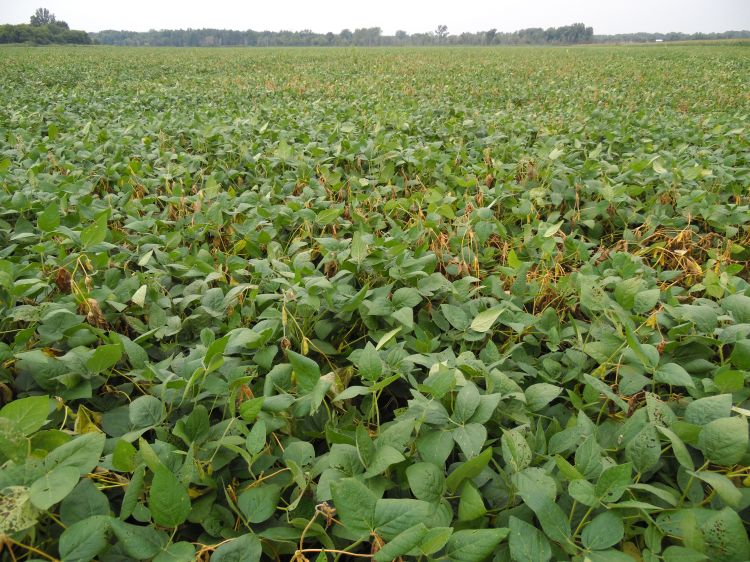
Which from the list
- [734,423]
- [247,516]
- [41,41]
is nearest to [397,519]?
[247,516]

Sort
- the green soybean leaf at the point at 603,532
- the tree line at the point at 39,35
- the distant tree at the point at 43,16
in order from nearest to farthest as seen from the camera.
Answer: the green soybean leaf at the point at 603,532
the tree line at the point at 39,35
the distant tree at the point at 43,16

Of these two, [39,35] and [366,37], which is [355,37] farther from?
[39,35]

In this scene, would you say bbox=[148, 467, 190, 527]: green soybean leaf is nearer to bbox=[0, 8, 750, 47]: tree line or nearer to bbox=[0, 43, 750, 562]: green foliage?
bbox=[0, 43, 750, 562]: green foliage

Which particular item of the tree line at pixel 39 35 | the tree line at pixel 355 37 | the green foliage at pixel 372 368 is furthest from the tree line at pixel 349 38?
the green foliage at pixel 372 368

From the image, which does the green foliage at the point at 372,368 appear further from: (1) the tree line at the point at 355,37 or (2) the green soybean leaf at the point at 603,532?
(1) the tree line at the point at 355,37

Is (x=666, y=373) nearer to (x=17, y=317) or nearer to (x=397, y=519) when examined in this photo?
(x=397, y=519)

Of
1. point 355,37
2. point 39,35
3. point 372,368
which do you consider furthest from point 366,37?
point 372,368

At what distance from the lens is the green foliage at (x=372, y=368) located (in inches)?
34.0

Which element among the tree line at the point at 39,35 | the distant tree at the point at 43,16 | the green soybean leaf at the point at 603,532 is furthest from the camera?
the distant tree at the point at 43,16

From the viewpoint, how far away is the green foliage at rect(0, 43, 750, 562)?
0.86m

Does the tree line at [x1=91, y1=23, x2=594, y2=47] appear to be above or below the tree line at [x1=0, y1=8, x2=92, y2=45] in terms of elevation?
above

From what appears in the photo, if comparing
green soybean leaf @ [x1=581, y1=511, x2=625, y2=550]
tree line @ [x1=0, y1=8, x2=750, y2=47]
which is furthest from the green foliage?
tree line @ [x1=0, y1=8, x2=750, y2=47]

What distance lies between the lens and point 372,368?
114cm

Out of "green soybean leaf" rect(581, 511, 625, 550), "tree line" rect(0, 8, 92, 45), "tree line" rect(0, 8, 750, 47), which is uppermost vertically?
"tree line" rect(0, 8, 750, 47)
